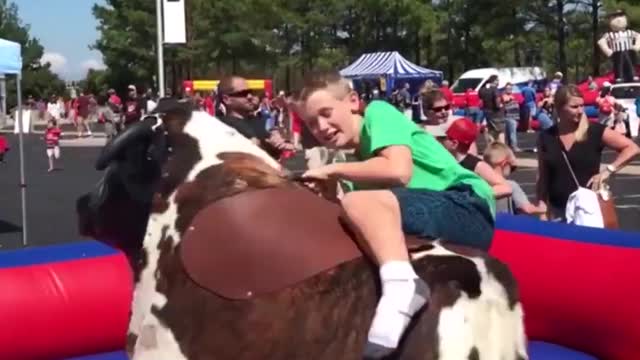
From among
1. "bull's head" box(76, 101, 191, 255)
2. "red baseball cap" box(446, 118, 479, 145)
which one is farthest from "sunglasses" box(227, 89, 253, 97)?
"bull's head" box(76, 101, 191, 255)

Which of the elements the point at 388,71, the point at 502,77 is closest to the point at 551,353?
the point at 388,71

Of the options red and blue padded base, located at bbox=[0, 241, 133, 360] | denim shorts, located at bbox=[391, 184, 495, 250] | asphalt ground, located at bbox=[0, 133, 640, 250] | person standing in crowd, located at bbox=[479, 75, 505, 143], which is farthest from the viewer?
person standing in crowd, located at bbox=[479, 75, 505, 143]

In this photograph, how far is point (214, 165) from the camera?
2.68m

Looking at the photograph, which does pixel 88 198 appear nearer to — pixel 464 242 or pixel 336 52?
pixel 464 242

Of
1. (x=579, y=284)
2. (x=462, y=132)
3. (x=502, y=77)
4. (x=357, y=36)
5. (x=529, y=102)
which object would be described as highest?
(x=357, y=36)

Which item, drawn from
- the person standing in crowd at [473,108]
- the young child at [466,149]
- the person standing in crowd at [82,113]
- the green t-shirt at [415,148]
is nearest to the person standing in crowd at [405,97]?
the person standing in crowd at [473,108]

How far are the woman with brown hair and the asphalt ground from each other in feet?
10.3

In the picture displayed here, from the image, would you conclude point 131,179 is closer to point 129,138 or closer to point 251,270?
point 129,138

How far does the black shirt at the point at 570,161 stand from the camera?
21.2 ft

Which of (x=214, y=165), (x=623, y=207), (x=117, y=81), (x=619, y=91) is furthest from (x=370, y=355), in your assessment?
(x=117, y=81)

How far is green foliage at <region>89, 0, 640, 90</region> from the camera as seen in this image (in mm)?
47969

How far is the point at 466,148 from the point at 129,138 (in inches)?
162

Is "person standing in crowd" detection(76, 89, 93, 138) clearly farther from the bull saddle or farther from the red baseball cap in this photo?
the bull saddle

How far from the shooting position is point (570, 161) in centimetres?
650
